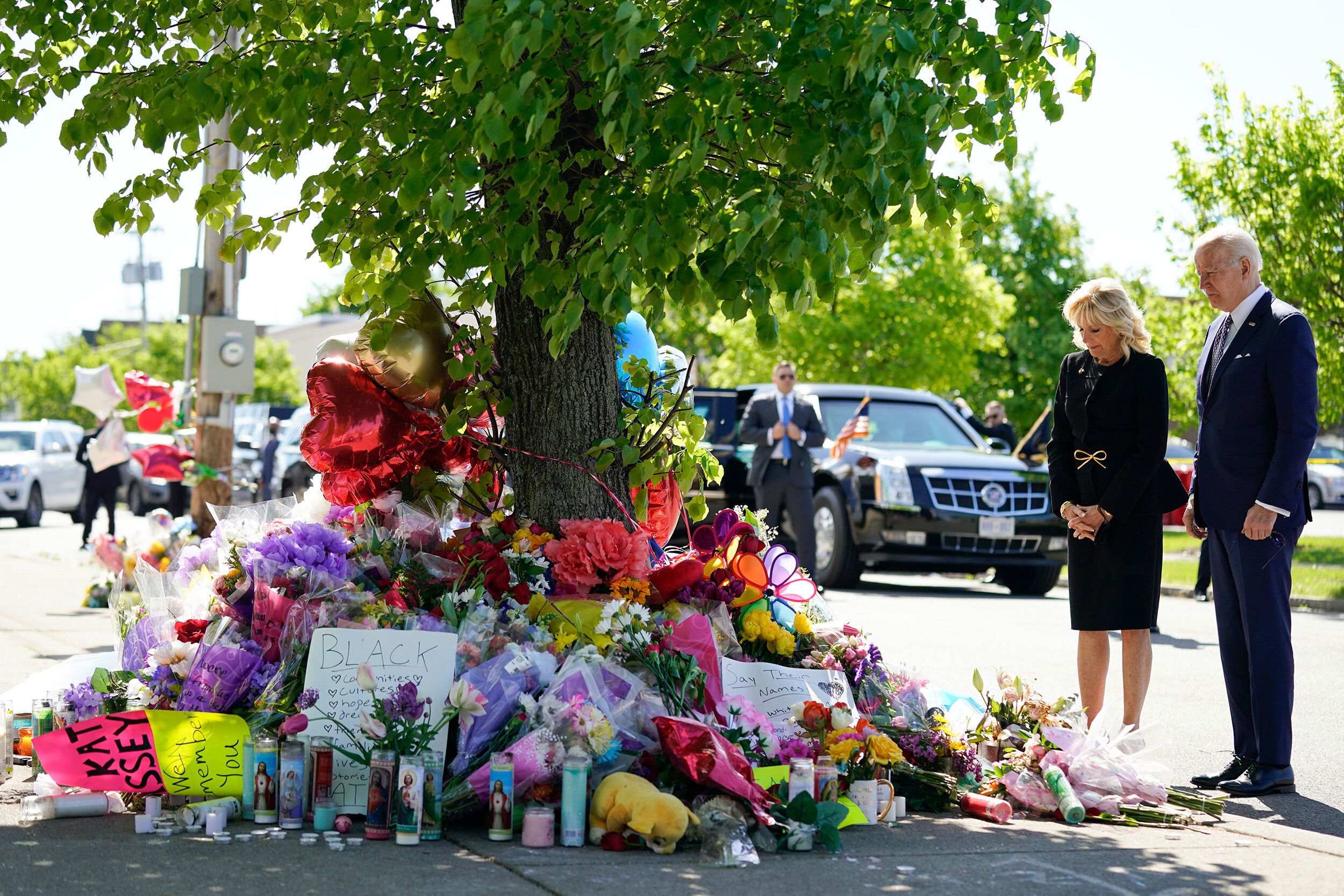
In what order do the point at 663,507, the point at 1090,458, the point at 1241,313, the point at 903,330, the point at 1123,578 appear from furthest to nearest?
1. the point at 903,330
2. the point at 663,507
3. the point at 1090,458
4. the point at 1123,578
5. the point at 1241,313

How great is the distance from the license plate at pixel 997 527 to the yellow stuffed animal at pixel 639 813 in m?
9.16

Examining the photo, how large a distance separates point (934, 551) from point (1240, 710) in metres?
7.63

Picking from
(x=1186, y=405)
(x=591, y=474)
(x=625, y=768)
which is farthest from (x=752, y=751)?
(x=1186, y=405)

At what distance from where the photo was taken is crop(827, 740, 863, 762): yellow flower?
4.78 meters

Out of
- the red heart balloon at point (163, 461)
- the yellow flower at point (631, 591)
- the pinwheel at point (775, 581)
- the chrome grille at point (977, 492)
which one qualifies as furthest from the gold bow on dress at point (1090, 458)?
the red heart balloon at point (163, 461)

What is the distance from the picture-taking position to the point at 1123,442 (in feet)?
18.4

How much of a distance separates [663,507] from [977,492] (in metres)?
7.63

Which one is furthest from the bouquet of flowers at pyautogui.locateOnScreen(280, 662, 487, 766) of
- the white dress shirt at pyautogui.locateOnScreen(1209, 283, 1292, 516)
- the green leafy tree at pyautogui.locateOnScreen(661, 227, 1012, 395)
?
the green leafy tree at pyautogui.locateOnScreen(661, 227, 1012, 395)

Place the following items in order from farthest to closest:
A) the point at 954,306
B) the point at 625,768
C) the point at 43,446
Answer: the point at 954,306
the point at 43,446
the point at 625,768

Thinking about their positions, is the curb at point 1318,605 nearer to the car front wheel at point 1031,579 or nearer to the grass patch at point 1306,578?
the grass patch at point 1306,578

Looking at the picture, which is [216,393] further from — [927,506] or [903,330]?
[903,330]

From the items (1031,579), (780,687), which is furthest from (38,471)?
(780,687)

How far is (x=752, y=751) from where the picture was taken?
15.4ft

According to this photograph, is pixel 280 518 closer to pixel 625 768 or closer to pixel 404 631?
pixel 404 631
